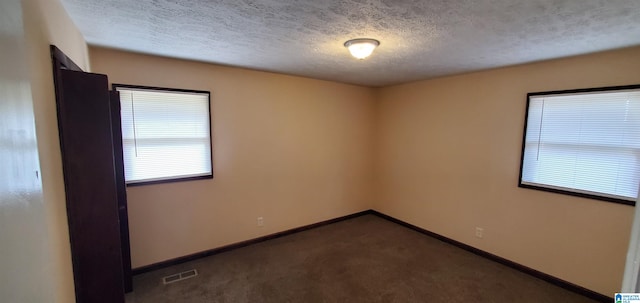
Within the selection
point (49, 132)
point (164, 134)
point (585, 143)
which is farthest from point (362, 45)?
point (585, 143)

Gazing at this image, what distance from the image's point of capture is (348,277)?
2732mm

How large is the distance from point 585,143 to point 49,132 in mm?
4138

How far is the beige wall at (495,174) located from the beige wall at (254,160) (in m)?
0.77

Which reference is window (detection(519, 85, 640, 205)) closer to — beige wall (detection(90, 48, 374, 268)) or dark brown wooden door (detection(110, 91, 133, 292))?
beige wall (detection(90, 48, 374, 268))

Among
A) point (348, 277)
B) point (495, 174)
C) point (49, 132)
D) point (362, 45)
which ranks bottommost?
point (348, 277)

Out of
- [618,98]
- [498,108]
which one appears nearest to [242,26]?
[498,108]

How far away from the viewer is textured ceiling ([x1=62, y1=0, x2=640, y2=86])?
60.0 inches

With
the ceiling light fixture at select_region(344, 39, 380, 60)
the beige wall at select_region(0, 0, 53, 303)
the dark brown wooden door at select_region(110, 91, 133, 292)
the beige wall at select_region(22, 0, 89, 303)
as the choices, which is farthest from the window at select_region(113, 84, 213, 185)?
the beige wall at select_region(0, 0, 53, 303)

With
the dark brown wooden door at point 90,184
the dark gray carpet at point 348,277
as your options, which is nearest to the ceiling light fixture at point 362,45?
the dark brown wooden door at point 90,184

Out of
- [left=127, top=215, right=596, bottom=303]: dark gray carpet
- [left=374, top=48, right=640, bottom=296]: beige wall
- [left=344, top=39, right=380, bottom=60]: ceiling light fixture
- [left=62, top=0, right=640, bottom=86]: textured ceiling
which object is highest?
[left=62, top=0, right=640, bottom=86]: textured ceiling

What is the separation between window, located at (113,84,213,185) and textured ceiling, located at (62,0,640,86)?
1.51 ft

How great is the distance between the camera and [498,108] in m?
3.03

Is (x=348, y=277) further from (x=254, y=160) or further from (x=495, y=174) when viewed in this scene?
(x=495, y=174)

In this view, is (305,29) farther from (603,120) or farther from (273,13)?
(603,120)
